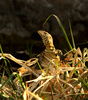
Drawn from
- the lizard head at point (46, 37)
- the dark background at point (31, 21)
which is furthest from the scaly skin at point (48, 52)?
the dark background at point (31, 21)

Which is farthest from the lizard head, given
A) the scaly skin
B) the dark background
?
the dark background

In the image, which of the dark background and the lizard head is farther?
the dark background

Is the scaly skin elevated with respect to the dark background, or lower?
lower

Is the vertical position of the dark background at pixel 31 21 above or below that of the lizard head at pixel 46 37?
above

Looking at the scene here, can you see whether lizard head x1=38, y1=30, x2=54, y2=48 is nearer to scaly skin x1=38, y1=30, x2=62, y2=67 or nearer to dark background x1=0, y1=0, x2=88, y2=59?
scaly skin x1=38, y1=30, x2=62, y2=67

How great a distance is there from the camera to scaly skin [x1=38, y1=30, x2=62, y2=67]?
4.50 ft

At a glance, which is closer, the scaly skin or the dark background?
the scaly skin

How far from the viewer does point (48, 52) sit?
1459mm

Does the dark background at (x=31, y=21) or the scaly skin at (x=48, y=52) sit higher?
the dark background at (x=31, y=21)

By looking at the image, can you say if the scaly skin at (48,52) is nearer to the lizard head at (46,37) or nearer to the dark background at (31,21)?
the lizard head at (46,37)

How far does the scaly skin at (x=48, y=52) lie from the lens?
4.50 feet

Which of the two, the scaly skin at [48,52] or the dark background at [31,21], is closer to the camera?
the scaly skin at [48,52]

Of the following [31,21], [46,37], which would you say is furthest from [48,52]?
[31,21]

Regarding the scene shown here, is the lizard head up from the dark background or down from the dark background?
down
